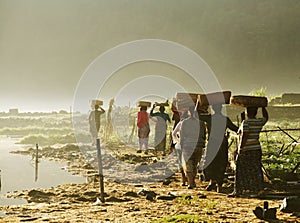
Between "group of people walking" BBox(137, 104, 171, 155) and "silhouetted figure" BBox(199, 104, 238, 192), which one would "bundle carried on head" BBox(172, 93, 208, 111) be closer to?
"silhouetted figure" BBox(199, 104, 238, 192)

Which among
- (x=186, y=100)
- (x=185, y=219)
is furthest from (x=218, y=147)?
(x=185, y=219)

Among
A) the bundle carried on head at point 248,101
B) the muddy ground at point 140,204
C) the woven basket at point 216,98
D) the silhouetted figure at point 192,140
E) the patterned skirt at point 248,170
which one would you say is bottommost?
the muddy ground at point 140,204

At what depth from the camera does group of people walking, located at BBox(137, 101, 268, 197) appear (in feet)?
29.4

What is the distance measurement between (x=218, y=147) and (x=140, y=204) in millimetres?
2366

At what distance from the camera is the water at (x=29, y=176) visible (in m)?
13.0

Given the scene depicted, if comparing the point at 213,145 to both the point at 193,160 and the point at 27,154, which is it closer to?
the point at 193,160

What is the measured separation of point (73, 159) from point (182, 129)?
11.0 metres

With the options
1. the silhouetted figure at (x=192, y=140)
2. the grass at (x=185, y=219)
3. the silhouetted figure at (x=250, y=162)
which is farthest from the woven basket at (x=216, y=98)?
the grass at (x=185, y=219)

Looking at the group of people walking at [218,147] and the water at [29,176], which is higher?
the group of people walking at [218,147]

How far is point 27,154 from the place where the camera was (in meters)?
24.2

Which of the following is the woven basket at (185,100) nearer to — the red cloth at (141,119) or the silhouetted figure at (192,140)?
the silhouetted figure at (192,140)

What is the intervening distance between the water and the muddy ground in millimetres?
1268

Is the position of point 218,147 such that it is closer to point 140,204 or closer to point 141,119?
point 140,204

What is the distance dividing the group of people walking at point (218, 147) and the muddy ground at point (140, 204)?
1.10 feet
